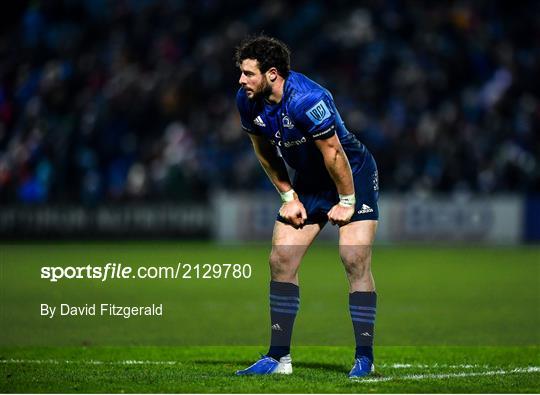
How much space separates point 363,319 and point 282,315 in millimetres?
613

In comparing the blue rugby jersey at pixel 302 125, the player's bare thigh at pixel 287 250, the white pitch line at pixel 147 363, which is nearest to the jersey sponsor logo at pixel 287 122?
the blue rugby jersey at pixel 302 125

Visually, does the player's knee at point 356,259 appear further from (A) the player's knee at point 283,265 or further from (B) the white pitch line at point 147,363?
(B) the white pitch line at point 147,363

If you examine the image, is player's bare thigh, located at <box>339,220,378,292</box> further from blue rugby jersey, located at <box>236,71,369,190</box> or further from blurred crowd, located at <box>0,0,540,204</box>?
blurred crowd, located at <box>0,0,540,204</box>

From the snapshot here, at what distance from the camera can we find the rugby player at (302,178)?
7.68 meters

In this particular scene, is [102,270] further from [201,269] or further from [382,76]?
[382,76]

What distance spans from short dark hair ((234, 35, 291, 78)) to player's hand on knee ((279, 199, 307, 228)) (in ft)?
3.14

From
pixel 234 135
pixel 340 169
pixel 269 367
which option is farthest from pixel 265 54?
pixel 234 135

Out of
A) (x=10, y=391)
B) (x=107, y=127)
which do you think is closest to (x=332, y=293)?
(x=10, y=391)

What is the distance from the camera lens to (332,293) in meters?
14.9

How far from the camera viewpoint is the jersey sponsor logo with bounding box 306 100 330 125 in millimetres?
7562

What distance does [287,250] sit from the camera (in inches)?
317

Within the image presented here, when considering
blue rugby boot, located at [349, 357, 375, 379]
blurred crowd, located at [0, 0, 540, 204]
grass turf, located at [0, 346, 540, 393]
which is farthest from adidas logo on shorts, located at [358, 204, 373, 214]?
blurred crowd, located at [0, 0, 540, 204]

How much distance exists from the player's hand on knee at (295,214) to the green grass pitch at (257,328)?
112cm

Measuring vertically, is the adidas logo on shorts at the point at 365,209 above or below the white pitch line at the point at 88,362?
above
